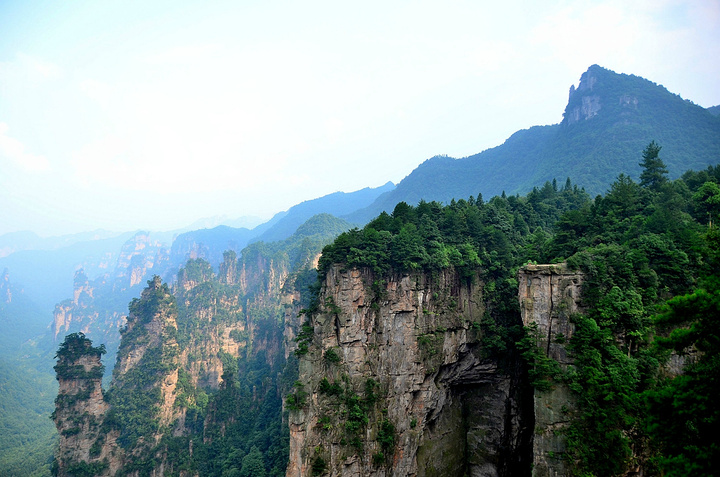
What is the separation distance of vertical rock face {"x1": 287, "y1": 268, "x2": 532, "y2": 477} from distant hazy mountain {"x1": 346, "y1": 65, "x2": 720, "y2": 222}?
55.7m

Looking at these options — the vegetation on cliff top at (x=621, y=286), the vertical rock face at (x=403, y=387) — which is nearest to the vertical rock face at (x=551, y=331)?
the vegetation on cliff top at (x=621, y=286)

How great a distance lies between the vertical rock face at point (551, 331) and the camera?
56.4ft

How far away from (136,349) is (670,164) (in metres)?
102

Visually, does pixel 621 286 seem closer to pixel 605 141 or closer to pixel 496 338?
pixel 496 338

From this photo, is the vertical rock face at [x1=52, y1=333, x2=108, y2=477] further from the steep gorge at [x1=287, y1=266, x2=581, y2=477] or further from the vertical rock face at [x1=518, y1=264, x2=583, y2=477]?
the vertical rock face at [x1=518, y1=264, x2=583, y2=477]

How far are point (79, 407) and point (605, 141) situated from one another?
107463 mm

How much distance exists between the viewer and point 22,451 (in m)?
60.1

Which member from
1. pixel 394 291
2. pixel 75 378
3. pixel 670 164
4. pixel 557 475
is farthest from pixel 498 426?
pixel 670 164

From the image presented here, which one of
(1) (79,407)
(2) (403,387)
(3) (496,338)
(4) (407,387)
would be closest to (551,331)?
(3) (496,338)

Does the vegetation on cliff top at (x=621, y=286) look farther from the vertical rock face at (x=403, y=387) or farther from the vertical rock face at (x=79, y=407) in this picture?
the vertical rock face at (x=79, y=407)

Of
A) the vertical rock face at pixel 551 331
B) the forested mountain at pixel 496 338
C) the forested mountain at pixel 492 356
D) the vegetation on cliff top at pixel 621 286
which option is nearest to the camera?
→ the vegetation on cliff top at pixel 621 286

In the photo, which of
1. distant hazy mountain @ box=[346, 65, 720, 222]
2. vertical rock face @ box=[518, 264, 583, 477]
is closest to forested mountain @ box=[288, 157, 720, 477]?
vertical rock face @ box=[518, 264, 583, 477]

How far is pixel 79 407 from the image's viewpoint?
40688mm

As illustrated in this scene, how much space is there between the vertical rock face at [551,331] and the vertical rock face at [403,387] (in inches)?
259
